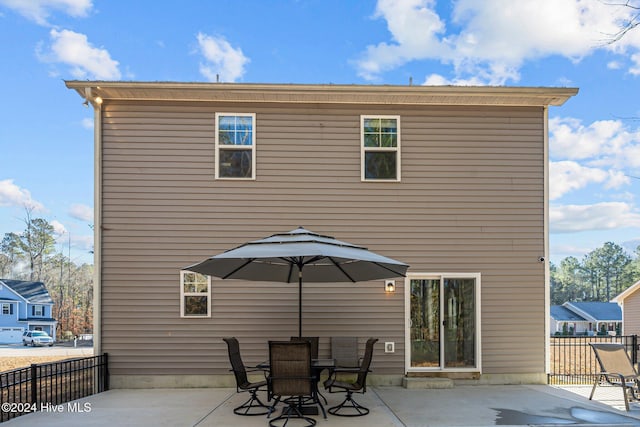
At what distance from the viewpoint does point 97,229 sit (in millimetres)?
7777

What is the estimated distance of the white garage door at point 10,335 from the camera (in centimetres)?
3047

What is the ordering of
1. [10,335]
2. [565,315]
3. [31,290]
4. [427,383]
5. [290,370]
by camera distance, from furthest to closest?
[565,315] → [31,290] → [10,335] → [427,383] → [290,370]

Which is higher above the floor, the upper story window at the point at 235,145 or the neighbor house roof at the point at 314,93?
the neighbor house roof at the point at 314,93

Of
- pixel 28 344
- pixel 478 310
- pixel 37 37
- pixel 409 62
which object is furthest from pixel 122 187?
pixel 28 344

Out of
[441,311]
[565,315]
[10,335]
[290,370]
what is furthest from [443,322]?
[565,315]

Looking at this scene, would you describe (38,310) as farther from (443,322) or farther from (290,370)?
(290,370)

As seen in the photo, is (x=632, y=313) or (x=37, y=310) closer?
(x=632, y=313)

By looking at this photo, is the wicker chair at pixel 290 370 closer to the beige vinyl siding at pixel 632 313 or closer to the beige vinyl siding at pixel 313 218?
the beige vinyl siding at pixel 313 218

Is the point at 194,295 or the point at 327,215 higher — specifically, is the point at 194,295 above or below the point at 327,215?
below

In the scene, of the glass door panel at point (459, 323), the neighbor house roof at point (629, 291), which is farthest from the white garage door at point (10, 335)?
the neighbor house roof at point (629, 291)

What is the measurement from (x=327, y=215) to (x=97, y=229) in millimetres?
3657

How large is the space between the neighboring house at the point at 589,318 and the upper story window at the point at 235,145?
35394mm

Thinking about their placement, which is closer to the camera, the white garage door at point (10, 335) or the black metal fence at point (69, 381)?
the black metal fence at point (69, 381)

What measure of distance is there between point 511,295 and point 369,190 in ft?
9.52
